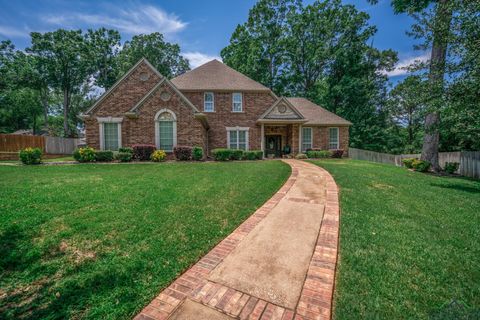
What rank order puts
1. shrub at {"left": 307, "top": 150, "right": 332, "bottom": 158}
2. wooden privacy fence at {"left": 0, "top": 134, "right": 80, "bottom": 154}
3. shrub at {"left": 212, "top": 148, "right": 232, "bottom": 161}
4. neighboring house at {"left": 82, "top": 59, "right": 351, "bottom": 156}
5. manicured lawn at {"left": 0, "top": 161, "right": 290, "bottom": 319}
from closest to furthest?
manicured lawn at {"left": 0, "top": 161, "right": 290, "bottom": 319} < shrub at {"left": 212, "top": 148, "right": 232, "bottom": 161} < neighboring house at {"left": 82, "top": 59, "right": 351, "bottom": 156} < wooden privacy fence at {"left": 0, "top": 134, "right": 80, "bottom": 154} < shrub at {"left": 307, "top": 150, "right": 332, "bottom": 158}

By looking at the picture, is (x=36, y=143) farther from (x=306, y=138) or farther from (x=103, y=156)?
(x=306, y=138)

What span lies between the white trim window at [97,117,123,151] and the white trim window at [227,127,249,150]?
846 cm

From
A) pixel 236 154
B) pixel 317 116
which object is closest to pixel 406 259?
pixel 236 154

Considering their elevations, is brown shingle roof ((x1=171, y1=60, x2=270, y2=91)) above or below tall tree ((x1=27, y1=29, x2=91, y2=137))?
below

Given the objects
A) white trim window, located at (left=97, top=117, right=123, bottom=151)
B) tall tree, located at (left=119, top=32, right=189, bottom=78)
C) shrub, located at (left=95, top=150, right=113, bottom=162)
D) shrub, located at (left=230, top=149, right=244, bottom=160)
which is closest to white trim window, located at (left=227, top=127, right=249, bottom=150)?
shrub, located at (left=230, top=149, right=244, bottom=160)

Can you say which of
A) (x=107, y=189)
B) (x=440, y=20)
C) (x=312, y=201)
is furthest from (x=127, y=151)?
(x=440, y=20)

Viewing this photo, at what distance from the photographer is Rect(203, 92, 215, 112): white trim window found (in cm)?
1758

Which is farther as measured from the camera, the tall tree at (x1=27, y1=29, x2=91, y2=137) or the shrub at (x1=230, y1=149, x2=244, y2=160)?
the tall tree at (x1=27, y1=29, x2=91, y2=137)

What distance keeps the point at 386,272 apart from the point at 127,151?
14.1 metres

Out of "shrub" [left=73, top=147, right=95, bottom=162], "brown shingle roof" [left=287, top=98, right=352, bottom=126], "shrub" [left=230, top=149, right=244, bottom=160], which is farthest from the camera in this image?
"brown shingle roof" [left=287, top=98, right=352, bottom=126]

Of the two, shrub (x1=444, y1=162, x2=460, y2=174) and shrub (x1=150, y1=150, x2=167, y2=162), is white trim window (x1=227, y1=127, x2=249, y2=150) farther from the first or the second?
shrub (x1=444, y1=162, x2=460, y2=174)

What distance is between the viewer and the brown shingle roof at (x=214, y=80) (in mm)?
17502

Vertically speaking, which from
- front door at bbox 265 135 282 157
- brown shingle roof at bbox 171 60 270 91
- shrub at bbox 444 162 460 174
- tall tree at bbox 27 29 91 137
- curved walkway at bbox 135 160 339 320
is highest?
tall tree at bbox 27 29 91 137

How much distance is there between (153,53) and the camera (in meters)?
34.0
